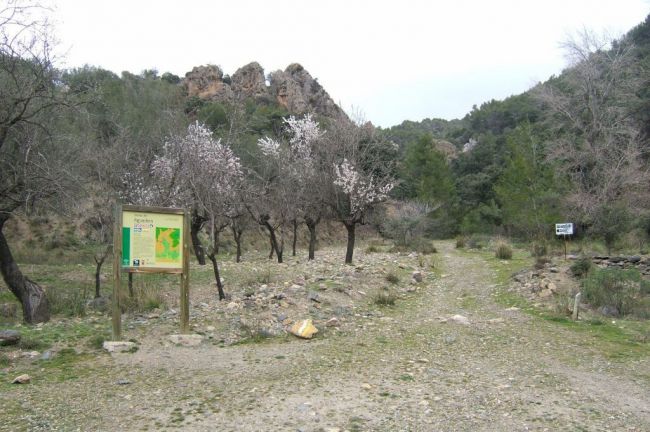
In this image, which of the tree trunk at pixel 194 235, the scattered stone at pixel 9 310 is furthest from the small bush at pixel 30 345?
the tree trunk at pixel 194 235

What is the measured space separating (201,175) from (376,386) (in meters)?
10.9

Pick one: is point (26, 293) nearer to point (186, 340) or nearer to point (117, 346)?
point (117, 346)

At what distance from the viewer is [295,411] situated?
16.0 ft

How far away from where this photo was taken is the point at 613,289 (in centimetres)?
1056

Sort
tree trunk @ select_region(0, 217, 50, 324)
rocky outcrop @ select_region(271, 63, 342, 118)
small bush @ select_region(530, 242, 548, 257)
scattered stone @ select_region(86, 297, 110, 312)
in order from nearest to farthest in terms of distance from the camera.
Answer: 1. tree trunk @ select_region(0, 217, 50, 324)
2. scattered stone @ select_region(86, 297, 110, 312)
3. small bush @ select_region(530, 242, 548, 257)
4. rocky outcrop @ select_region(271, 63, 342, 118)

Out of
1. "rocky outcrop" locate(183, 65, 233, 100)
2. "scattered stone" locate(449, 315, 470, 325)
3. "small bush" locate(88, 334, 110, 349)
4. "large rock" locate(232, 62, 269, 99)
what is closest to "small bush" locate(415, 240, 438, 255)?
"scattered stone" locate(449, 315, 470, 325)

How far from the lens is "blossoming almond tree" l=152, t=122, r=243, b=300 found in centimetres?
1465

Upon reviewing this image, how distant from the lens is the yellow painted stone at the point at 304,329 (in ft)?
26.0

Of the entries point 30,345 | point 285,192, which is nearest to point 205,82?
point 285,192

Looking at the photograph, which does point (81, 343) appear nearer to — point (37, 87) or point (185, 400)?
point (185, 400)

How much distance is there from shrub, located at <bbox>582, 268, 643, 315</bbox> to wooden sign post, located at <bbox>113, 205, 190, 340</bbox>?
8154 mm

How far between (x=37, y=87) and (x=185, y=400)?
6118mm

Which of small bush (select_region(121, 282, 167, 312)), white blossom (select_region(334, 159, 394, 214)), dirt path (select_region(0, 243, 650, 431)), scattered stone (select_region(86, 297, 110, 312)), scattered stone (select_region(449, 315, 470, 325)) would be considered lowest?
dirt path (select_region(0, 243, 650, 431))

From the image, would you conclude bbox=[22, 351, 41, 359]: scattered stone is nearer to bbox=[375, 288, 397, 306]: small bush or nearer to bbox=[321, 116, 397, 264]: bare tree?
bbox=[375, 288, 397, 306]: small bush
